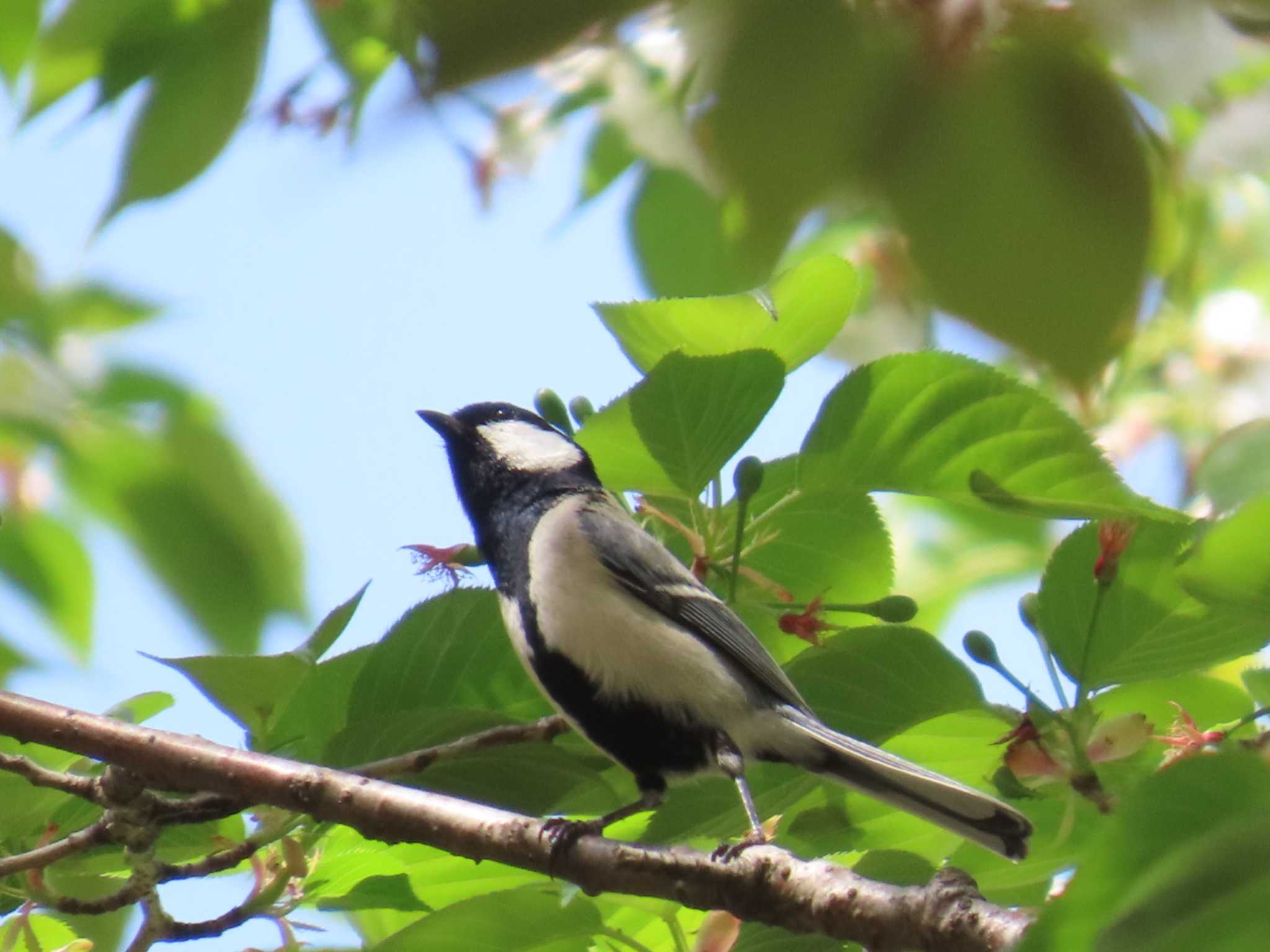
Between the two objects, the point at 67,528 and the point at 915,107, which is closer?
the point at 915,107

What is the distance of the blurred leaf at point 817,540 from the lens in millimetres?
1657

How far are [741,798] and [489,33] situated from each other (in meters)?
1.32

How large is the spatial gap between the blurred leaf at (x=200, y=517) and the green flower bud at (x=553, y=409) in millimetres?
387

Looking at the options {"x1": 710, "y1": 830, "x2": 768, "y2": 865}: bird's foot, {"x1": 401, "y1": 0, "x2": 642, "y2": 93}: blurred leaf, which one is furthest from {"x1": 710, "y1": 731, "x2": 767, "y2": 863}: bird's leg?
{"x1": 401, "y1": 0, "x2": 642, "y2": 93}: blurred leaf

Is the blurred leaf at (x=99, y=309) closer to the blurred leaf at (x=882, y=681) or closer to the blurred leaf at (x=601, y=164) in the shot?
the blurred leaf at (x=601, y=164)

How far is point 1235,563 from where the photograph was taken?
1.09 metres

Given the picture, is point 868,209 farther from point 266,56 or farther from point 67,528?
point 67,528

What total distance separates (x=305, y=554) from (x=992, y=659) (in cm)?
85

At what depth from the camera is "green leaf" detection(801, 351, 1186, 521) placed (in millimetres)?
1398

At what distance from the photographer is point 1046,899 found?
1474 mm

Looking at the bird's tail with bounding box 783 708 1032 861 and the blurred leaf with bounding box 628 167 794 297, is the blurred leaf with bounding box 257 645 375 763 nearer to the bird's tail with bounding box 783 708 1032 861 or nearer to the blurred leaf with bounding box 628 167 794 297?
the bird's tail with bounding box 783 708 1032 861

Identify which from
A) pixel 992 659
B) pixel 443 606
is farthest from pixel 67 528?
pixel 992 659

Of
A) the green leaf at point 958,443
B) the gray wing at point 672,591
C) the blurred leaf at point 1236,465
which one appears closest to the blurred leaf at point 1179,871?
the blurred leaf at point 1236,465

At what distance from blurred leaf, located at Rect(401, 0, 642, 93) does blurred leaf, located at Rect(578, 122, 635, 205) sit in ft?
3.50
